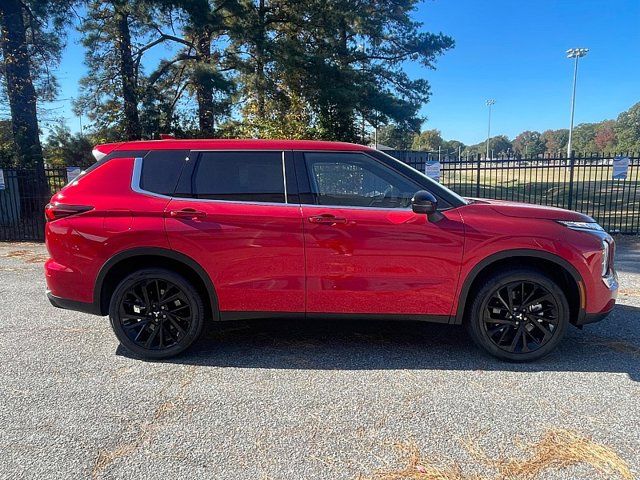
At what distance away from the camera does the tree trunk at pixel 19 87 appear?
39.5ft

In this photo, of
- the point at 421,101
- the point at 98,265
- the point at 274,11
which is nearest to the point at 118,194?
the point at 98,265

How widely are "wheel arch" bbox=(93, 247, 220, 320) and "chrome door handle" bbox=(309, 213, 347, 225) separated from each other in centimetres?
103

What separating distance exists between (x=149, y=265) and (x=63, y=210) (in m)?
0.85

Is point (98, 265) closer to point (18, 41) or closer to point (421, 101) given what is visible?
point (18, 41)

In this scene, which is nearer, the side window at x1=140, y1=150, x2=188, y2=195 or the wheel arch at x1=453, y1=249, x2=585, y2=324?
the wheel arch at x1=453, y1=249, x2=585, y2=324

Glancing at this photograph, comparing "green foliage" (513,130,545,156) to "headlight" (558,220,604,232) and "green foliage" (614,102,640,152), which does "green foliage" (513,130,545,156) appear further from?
"headlight" (558,220,604,232)

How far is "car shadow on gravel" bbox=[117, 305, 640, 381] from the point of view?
3.50 m

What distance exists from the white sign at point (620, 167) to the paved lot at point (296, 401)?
6122mm

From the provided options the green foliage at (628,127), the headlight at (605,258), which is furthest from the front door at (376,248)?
the green foliage at (628,127)

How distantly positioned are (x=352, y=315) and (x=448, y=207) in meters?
1.21

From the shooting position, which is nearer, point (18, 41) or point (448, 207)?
point (448, 207)

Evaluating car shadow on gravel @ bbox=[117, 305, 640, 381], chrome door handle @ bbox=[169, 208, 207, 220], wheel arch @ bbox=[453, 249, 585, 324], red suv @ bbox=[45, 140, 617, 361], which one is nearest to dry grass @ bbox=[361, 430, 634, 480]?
car shadow on gravel @ bbox=[117, 305, 640, 381]

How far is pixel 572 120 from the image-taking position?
167ft

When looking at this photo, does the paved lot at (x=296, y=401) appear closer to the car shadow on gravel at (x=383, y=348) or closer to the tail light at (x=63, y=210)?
the car shadow on gravel at (x=383, y=348)
